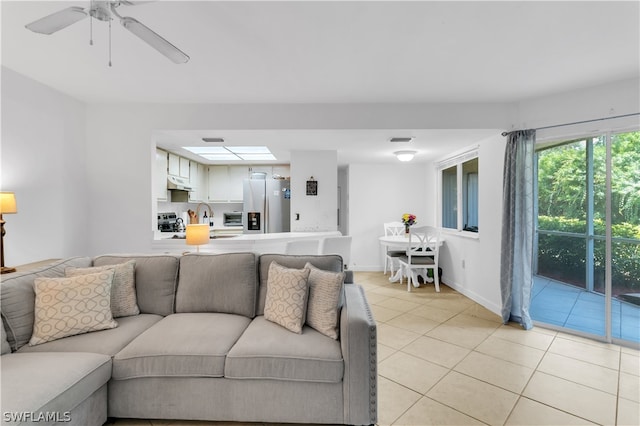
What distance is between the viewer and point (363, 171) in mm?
5723

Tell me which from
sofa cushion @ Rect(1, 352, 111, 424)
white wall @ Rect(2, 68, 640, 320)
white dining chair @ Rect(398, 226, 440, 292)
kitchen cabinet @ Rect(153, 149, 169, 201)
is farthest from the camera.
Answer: white dining chair @ Rect(398, 226, 440, 292)

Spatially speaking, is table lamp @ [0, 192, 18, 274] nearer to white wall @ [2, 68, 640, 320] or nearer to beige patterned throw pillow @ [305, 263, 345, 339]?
white wall @ [2, 68, 640, 320]

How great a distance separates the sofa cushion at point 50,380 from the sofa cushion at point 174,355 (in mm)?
102

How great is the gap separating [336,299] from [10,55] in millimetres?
3140

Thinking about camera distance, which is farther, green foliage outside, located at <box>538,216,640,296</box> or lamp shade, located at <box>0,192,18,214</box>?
green foliage outside, located at <box>538,216,640,296</box>

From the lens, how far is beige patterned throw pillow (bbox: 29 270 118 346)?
1.78m

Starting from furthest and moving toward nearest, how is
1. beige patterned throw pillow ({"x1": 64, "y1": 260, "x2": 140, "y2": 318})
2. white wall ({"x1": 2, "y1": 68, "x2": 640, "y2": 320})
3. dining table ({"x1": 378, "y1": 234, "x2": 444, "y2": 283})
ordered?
dining table ({"x1": 378, "y1": 234, "x2": 444, "y2": 283}) → white wall ({"x1": 2, "y1": 68, "x2": 640, "y2": 320}) → beige patterned throw pillow ({"x1": 64, "y1": 260, "x2": 140, "y2": 318})

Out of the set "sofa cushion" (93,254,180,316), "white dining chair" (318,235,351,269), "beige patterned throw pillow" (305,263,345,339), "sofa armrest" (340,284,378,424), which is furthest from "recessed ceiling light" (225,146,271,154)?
"sofa armrest" (340,284,378,424)

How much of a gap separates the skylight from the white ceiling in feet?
4.41

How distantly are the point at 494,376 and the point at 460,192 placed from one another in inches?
119

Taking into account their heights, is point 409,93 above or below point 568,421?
above

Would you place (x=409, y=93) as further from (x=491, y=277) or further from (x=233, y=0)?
(x=491, y=277)

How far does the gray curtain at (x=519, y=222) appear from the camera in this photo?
311cm

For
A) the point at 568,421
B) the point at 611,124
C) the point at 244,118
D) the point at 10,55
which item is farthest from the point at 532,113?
the point at 10,55
